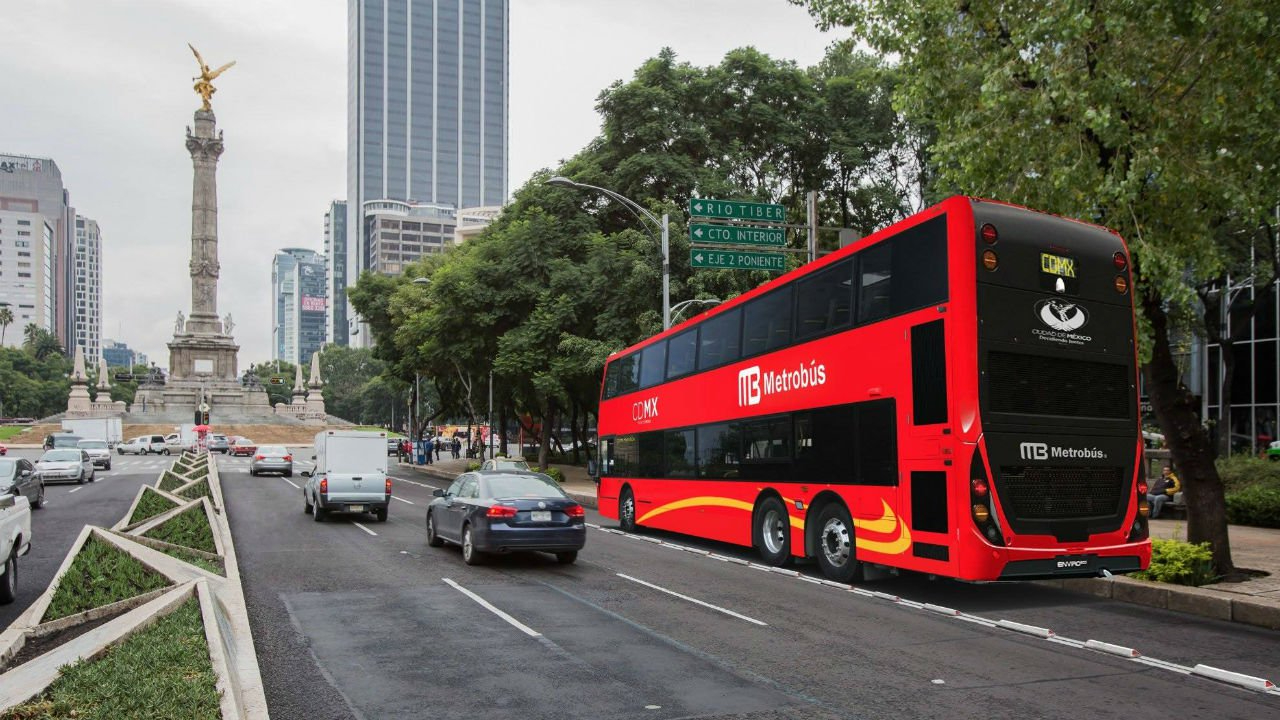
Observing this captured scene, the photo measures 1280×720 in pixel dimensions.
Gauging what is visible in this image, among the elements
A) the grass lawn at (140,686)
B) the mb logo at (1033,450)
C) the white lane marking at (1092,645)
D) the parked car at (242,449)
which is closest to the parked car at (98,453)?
the parked car at (242,449)

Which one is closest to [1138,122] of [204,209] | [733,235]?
[733,235]

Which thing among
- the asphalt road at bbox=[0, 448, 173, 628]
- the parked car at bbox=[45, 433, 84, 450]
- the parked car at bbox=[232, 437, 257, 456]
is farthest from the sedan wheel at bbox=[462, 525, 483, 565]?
the parked car at bbox=[232, 437, 257, 456]

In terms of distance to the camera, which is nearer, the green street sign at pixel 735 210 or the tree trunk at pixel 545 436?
the green street sign at pixel 735 210

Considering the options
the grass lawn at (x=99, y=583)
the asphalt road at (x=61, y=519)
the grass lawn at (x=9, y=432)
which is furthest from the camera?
the grass lawn at (x=9, y=432)

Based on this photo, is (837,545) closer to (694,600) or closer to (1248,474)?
(694,600)

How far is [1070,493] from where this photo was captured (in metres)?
10.8

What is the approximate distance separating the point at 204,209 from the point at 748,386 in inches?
3657

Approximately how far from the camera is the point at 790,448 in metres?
14.6

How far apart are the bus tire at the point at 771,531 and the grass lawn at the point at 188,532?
820cm

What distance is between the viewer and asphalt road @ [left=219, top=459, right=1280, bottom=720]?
24.1 feet

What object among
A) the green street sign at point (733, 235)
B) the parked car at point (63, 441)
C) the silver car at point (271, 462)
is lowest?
the silver car at point (271, 462)

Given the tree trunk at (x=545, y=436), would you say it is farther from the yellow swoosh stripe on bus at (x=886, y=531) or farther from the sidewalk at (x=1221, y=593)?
the yellow swoosh stripe on bus at (x=886, y=531)

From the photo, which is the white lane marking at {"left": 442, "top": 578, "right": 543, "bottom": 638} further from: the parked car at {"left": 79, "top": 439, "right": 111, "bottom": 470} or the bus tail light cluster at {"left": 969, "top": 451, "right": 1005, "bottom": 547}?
the parked car at {"left": 79, "top": 439, "right": 111, "bottom": 470}

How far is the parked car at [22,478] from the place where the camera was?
2233 cm
